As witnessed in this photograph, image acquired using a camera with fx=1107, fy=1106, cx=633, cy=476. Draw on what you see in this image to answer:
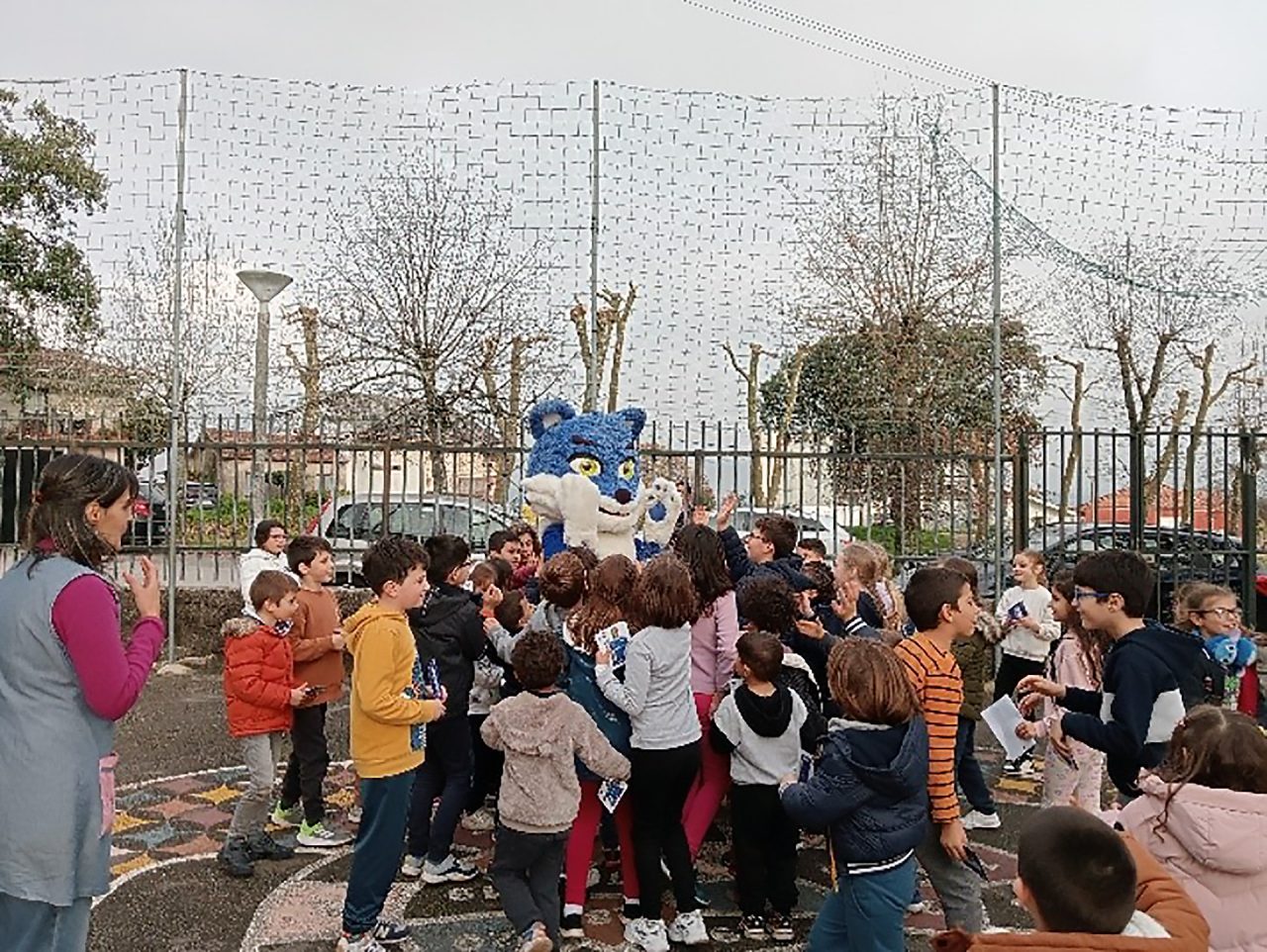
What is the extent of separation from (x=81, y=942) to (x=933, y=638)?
255cm

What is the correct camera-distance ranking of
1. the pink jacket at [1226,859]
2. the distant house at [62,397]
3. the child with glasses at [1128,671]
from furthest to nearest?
the distant house at [62,397]
the child with glasses at [1128,671]
the pink jacket at [1226,859]

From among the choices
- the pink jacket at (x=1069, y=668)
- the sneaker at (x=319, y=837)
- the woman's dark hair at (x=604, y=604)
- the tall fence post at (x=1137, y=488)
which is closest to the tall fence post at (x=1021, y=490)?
the tall fence post at (x=1137, y=488)

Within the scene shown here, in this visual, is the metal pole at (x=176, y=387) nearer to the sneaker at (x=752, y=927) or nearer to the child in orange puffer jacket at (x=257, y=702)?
the child in orange puffer jacket at (x=257, y=702)

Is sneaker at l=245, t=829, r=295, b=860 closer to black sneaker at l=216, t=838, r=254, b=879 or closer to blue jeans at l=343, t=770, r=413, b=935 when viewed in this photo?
black sneaker at l=216, t=838, r=254, b=879

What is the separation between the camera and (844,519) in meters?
8.62

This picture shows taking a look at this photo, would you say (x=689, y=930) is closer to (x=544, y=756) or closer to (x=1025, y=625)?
(x=544, y=756)

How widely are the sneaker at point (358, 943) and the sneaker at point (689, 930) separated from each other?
102 cm

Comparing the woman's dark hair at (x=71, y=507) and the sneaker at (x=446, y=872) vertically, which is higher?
the woman's dark hair at (x=71, y=507)

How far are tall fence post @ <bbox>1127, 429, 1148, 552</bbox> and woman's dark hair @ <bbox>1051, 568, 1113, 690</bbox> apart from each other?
11.8ft

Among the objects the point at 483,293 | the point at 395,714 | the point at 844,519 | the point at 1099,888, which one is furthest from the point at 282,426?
the point at 1099,888

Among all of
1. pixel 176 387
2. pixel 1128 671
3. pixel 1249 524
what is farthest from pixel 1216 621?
pixel 176 387

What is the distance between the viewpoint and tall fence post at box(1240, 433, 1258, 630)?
319 inches

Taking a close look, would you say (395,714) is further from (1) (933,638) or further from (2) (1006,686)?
(2) (1006,686)

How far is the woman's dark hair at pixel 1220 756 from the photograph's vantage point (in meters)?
2.39
